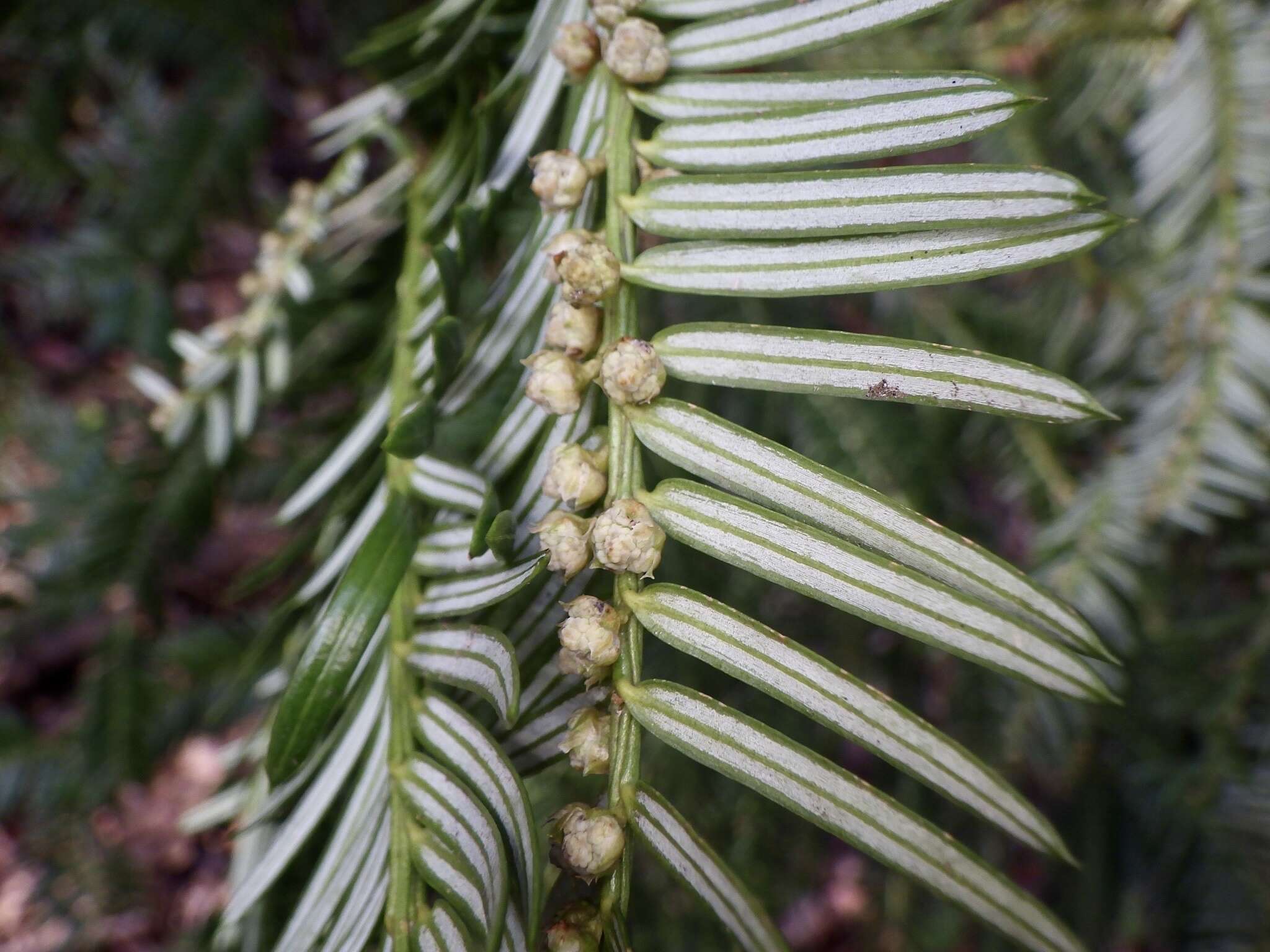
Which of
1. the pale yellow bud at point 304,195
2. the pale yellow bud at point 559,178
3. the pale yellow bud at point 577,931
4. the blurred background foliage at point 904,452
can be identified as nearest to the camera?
the pale yellow bud at point 577,931

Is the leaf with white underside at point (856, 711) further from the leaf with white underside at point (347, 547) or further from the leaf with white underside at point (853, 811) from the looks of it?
the leaf with white underside at point (347, 547)

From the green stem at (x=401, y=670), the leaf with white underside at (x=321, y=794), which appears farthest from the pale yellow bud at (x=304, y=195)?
the leaf with white underside at (x=321, y=794)

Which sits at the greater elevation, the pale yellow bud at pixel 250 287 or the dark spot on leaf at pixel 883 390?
the pale yellow bud at pixel 250 287

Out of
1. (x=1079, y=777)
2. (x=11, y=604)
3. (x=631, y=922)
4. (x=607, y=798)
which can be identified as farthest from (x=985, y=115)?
(x=11, y=604)

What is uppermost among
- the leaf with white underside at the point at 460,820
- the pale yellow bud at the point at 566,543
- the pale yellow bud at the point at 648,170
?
the pale yellow bud at the point at 648,170

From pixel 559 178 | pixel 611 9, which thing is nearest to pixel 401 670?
pixel 559 178

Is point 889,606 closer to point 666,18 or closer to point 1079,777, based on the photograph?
point 666,18

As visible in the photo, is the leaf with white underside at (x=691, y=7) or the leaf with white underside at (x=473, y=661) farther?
the leaf with white underside at (x=691, y=7)

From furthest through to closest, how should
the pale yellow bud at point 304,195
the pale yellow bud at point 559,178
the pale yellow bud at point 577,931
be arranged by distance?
the pale yellow bud at point 304,195, the pale yellow bud at point 559,178, the pale yellow bud at point 577,931

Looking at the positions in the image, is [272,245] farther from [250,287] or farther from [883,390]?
[883,390]
